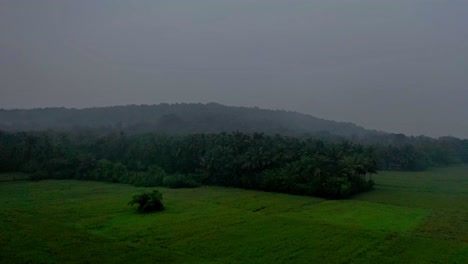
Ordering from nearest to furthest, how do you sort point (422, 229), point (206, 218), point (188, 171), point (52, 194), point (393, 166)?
1. point (422, 229)
2. point (206, 218)
3. point (52, 194)
4. point (188, 171)
5. point (393, 166)

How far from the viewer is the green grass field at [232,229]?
87.0 ft

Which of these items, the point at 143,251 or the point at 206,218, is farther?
the point at 206,218

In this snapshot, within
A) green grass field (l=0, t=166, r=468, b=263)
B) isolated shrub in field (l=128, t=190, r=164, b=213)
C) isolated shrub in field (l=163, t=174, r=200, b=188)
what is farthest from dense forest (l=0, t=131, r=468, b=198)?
isolated shrub in field (l=128, t=190, r=164, b=213)

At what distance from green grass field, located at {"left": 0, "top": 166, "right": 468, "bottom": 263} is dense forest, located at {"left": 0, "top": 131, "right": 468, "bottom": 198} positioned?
176 inches

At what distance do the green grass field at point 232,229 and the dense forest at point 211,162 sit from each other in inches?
176

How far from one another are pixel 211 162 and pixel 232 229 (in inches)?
1378

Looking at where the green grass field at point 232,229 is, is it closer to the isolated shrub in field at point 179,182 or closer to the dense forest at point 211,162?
the dense forest at point 211,162

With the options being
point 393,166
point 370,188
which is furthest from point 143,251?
point 393,166

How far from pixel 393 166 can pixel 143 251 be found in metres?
93.9

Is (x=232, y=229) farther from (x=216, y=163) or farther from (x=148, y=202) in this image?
(x=216, y=163)

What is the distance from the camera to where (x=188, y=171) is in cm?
7744

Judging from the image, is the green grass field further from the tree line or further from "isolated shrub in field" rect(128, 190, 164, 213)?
the tree line

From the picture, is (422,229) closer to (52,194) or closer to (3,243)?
(3,243)

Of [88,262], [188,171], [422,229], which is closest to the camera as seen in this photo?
[88,262]
